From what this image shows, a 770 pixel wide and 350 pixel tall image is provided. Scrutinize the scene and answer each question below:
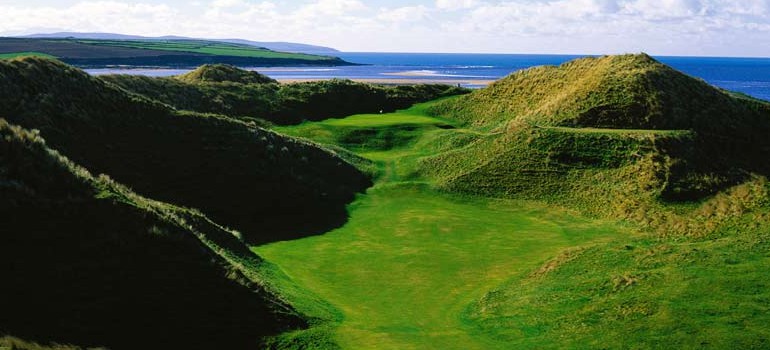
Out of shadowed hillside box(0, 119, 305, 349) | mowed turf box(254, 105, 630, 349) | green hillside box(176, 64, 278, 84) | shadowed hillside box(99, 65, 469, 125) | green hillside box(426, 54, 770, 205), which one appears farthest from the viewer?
green hillside box(176, 64, 278, 84)

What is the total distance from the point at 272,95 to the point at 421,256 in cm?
5785

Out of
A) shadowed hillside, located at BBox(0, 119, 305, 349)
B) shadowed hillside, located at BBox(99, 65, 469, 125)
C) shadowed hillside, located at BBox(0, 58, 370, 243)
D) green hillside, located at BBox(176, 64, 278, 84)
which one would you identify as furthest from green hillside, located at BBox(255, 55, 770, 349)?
green hillside, located at BBox(176, 64, 278, 84)

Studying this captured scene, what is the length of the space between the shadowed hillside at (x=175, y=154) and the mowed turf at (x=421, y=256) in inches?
119

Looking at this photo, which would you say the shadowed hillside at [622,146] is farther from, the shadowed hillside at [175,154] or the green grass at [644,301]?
the green grass at [644,301]

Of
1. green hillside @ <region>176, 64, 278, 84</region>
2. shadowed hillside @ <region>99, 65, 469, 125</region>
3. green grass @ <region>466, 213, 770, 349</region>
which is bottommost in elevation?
green grass @ <region>466, 213, 770, 349</region>

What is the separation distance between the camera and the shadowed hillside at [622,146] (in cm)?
3797

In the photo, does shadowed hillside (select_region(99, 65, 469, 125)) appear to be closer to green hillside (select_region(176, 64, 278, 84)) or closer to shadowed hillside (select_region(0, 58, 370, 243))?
green hillside (select_region(176, 64, 278, 84))

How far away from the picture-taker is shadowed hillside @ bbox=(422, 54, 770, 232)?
1495 inches

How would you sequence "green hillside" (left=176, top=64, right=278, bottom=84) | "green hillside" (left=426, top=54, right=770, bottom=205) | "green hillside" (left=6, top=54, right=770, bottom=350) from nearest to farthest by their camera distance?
"green hillside" (left=6, top=54, right=770, bottom=350), "green hillside" (left=426, top=54, right=770, bottom=205), "green hillside" (left=176, top=64, right=278, bottom=84)

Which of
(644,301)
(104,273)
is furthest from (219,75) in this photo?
(644,301)

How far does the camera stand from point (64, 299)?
16094 mm

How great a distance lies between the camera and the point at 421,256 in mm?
27953

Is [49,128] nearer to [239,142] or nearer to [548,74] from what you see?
[239,142]

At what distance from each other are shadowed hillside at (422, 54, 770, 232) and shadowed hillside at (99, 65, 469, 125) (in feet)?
87.6
